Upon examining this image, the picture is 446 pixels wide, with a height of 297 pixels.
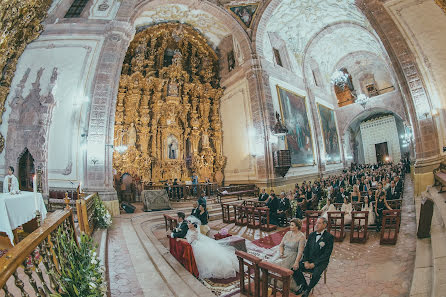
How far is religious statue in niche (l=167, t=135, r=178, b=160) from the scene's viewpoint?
14.4 metres

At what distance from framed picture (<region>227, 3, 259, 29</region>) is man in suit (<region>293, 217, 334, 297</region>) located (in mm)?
13091

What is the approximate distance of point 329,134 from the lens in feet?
60.4

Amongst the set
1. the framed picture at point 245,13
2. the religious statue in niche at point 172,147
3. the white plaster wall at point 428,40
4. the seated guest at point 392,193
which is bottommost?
the seated guest at point 392,193

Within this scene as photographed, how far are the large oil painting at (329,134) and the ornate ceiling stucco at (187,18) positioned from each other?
32.2 feet

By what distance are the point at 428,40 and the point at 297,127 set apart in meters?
7.28

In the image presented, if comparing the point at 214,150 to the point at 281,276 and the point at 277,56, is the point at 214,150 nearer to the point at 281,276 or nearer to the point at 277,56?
the point at 277,56

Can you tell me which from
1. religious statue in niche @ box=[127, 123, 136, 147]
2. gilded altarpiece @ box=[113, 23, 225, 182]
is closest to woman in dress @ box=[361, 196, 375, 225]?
gilded altarpiece @ box=[113, 23, 225, 182]

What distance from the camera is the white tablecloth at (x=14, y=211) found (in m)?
3.85

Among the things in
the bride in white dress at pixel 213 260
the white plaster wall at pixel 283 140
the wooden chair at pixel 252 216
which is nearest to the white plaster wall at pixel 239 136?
the white plaster wall at pixel 283 140

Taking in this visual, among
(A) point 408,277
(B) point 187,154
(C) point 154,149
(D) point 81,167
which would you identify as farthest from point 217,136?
(A) point 408,277

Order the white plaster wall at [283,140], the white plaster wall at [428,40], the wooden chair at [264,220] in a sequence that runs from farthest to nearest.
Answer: the white plaster wall at [283,140] → the white plaster wall at [428,40] → the wooden chair at [264,220]

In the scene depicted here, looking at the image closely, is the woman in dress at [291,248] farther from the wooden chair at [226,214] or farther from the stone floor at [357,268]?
the wooden chair at [226,214]

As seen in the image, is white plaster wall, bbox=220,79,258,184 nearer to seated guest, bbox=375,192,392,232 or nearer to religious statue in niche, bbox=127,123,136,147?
religious statue in niche, bbox=127,123,136,147

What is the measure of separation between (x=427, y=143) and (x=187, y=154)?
12301 millimetres
